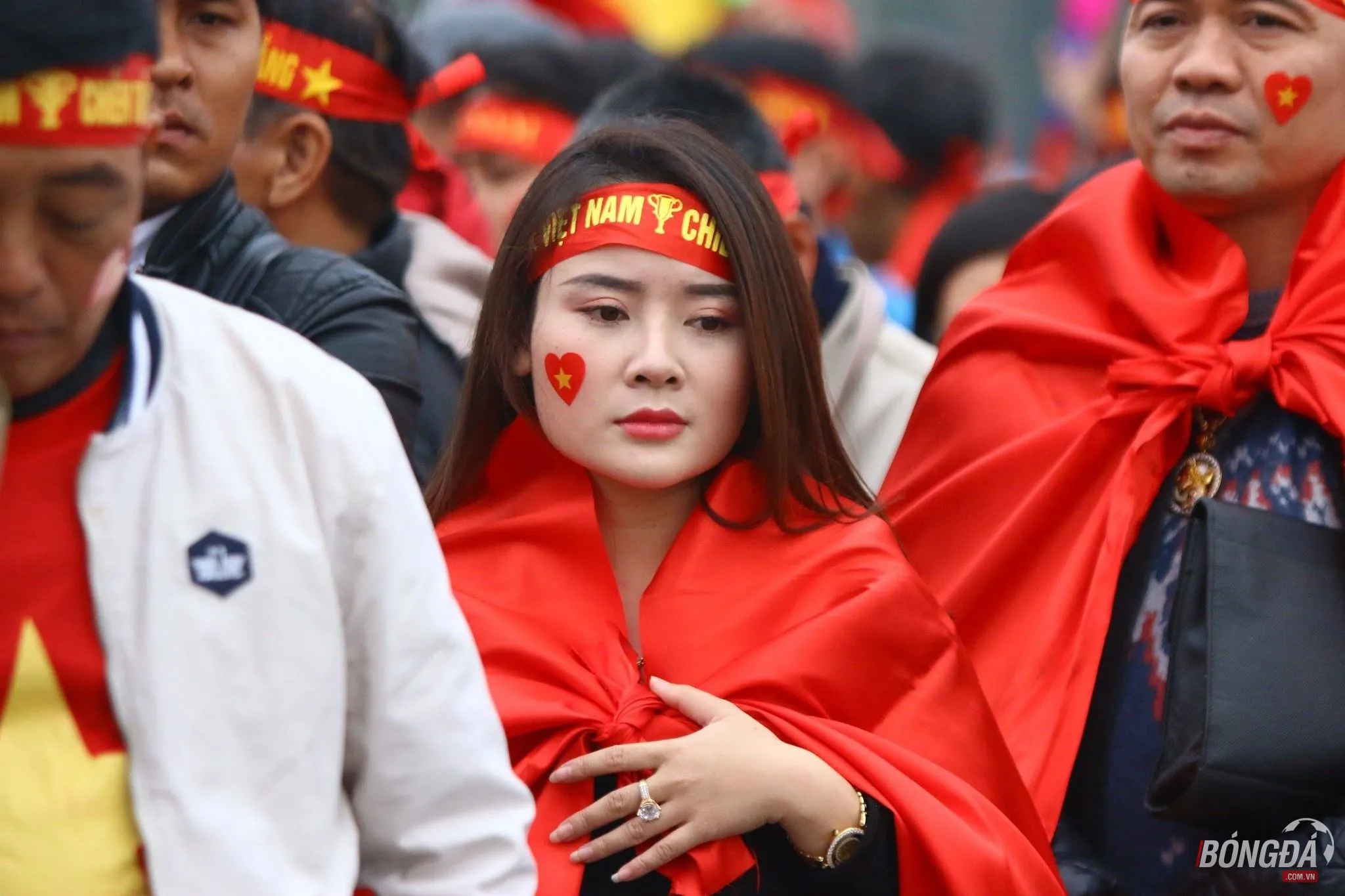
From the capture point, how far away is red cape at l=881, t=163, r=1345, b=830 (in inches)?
141

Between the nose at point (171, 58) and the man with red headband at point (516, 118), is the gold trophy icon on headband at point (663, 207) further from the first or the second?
the man with red headband at point (516, 118)

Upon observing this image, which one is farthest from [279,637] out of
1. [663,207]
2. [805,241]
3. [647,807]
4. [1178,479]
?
[805,241]

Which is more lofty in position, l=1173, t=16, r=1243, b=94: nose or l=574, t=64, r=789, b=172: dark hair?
l=1173, t=16, r=1243, b=94: nose

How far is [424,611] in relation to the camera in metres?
2.33

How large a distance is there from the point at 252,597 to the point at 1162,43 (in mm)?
2266

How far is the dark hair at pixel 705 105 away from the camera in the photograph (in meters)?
4.69

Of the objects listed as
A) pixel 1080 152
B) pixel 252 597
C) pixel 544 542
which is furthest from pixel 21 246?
pixel 1080 152

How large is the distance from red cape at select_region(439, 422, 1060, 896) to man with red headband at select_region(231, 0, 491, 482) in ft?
2.92

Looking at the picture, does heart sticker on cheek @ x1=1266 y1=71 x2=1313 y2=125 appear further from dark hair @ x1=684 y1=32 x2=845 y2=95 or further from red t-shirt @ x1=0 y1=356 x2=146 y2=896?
dark hair @ x1=684 y1=32 x2=845 y2=95

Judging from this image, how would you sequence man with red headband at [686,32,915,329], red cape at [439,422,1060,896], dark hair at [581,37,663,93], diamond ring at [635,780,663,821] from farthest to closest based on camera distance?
man with red headband at [686,32,915,329] → dark hair at [581,37,663,93] → red cape at [439,422,1060,896] → diamond ring at [635,780,663,821]

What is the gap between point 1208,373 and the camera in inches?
142

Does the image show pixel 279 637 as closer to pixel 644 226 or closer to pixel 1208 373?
pixel 644 226

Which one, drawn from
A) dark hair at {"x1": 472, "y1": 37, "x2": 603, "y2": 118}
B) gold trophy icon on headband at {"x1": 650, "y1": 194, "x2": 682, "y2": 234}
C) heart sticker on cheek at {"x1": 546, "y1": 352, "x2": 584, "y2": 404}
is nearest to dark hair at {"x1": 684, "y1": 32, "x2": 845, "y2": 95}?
dark hair at {"x1": 472, "y1": 37, "x2": 603, "y2": 118}

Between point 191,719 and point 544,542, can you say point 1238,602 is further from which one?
point 191,719
